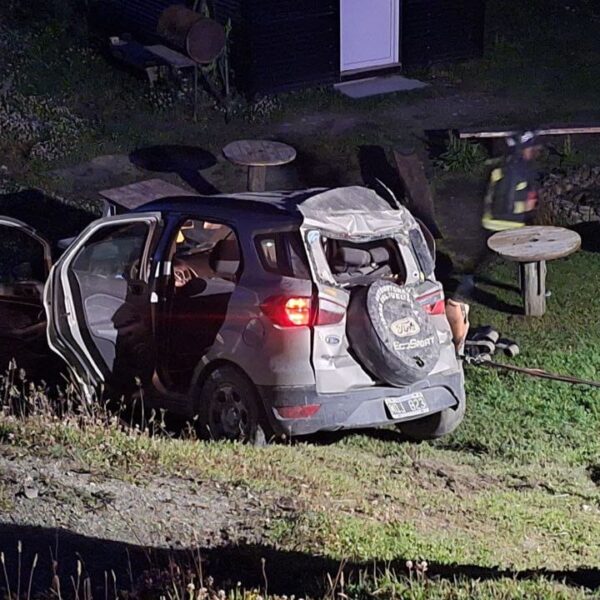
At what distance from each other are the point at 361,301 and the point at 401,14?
42.9 feet

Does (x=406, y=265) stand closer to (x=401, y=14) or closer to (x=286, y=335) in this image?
(x=286, y=335)

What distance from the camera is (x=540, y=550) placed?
271 inches

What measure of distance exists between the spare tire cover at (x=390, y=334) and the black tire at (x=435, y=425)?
2.09ft

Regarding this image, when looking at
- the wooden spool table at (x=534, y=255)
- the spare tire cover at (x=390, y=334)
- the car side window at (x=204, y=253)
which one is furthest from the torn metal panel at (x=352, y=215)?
the wooden spool table at (x=534, y=255)

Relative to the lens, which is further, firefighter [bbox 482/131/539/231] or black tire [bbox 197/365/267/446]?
firefighter [bbox 482/131/539/231]

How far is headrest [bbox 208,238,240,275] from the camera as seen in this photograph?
8758 mm

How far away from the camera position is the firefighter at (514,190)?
576 inches

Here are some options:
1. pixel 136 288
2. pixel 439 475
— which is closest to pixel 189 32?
pixel 136 288

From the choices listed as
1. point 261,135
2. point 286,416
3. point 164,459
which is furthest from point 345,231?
point 261,135

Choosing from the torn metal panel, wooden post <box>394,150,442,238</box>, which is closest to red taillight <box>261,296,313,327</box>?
the torn metal panel

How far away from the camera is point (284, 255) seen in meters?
8.38

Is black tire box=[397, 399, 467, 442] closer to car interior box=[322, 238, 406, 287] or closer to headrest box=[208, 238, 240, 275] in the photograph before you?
car interior box=[322, 238, 406, 287]

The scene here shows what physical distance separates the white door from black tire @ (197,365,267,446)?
1217 centimetres

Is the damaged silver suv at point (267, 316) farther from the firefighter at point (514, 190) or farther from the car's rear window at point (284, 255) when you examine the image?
the firefighter at point (514, 190)
